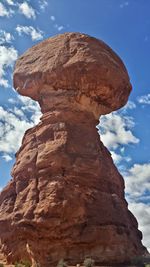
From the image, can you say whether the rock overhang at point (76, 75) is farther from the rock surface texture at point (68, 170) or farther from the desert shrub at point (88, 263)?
the desert shrub at point (88, 263)

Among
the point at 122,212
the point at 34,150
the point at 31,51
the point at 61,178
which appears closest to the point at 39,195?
the point at 61,178

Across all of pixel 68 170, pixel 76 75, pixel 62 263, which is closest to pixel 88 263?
pixel 62 263

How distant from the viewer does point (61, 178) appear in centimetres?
2794

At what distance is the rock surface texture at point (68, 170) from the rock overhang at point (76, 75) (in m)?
0.07

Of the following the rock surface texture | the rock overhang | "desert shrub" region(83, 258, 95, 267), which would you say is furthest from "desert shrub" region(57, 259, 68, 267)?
the rock overhang

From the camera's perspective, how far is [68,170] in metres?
28.5

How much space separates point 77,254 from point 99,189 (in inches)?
→ 185

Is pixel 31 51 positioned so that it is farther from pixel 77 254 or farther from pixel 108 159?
pixel 77 254

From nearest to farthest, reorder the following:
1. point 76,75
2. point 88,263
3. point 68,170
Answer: point 88,263 < point 68,170 < point 76,75

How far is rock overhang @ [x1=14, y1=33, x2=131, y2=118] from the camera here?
31.6m

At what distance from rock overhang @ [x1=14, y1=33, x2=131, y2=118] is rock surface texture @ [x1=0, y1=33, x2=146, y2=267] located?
0.07m

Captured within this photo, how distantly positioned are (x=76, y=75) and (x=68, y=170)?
7.29 m

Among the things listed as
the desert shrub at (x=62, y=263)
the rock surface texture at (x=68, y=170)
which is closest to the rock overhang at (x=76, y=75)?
the rock surface texture at (x=68, y=170)

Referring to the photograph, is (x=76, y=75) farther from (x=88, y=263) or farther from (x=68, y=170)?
(x=88, y=263)
